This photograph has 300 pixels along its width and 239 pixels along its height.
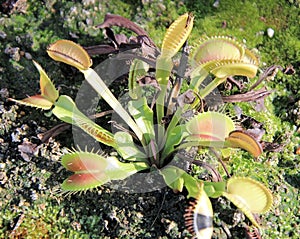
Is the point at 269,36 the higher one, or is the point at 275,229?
the point at 269,36

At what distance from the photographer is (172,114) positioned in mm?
2275


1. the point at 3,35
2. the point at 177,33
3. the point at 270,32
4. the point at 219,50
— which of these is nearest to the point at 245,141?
the point at 219,50

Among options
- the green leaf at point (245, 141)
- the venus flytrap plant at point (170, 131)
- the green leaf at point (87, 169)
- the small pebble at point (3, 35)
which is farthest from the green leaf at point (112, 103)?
the small pebble at point (3, 35)

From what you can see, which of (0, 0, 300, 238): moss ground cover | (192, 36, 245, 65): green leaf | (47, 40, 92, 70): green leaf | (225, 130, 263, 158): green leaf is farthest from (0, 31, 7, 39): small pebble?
(225, 130, 263, 158): green leaf

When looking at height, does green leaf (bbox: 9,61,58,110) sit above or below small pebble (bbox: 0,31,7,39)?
below

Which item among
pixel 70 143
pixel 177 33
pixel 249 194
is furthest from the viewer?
pixel 70 143

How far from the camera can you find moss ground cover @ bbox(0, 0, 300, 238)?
2.18 meters

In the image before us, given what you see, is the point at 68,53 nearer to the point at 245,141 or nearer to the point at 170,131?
the point at 170,131

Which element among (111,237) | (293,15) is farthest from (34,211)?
(293,15)

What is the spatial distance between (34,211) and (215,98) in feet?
3.30

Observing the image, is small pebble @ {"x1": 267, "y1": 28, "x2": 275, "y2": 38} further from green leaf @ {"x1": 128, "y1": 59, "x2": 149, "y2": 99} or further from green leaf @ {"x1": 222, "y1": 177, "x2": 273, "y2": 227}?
green leaf @ {"x1": 222, "y1": 177, "x2": 273, "y2": 227}

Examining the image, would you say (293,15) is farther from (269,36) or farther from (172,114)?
(172,114)

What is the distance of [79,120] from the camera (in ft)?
7.06

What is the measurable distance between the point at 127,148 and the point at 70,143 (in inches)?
14.1
